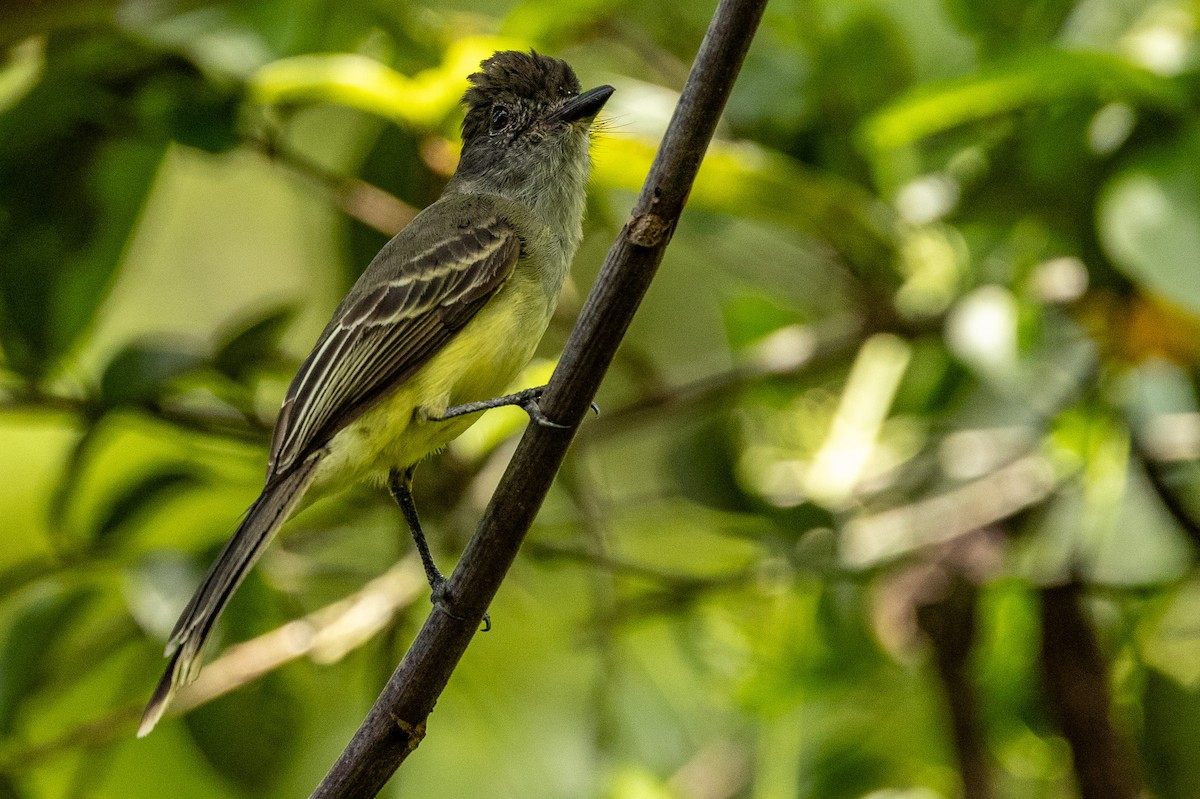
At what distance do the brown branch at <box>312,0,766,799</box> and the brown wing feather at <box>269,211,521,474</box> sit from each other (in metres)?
0.68

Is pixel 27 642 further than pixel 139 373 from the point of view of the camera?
No

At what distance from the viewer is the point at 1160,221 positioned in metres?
2.03

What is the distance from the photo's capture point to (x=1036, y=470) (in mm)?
2551

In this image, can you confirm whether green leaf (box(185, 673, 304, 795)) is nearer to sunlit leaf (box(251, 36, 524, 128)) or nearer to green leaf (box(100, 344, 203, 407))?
green leaf (box(100, 344, 203, 407))

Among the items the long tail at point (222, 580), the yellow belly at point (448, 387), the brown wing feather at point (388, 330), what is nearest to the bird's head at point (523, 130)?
the brown wing feather at point (388, 330)

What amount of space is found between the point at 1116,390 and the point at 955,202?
1.56ft

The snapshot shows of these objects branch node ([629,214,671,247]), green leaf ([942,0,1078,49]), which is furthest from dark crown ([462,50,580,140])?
branch node ([629,214,671,247])

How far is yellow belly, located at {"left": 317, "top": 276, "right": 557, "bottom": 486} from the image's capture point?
2.12 m

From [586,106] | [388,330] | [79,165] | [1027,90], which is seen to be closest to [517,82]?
[586,106]

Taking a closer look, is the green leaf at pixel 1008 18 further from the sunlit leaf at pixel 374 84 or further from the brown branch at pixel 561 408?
the brown branch at pixel 561 408

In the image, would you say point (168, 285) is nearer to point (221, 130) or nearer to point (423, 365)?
point (221, 130)

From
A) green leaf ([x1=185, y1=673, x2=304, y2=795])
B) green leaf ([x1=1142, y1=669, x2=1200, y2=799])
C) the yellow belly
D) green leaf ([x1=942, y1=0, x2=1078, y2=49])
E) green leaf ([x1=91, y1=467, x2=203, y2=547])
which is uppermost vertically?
green leaf ([x1=942, y1=0, x2=1078, y2=49])

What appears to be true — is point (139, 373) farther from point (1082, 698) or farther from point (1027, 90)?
point (1082, 698)

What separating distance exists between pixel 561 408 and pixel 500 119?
1.43m
